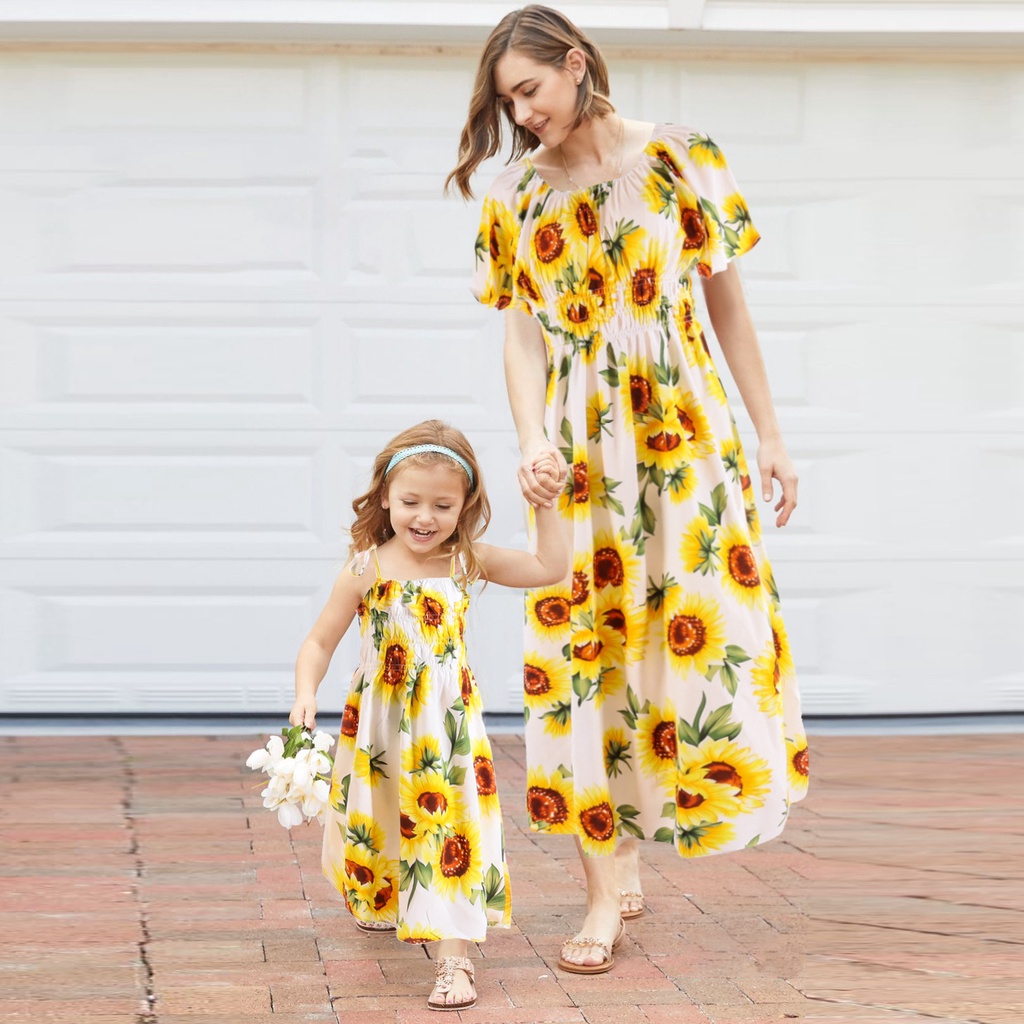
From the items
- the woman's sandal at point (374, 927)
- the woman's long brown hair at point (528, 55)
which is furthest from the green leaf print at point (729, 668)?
the woman's long brown hair at point (528, 55)

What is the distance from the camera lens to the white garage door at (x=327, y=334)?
15.6 feet

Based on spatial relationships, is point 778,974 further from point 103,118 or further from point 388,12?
point 103,118

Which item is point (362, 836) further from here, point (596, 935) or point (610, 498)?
point (610, 498)

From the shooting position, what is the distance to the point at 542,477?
2465 mm

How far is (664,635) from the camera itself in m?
2.66

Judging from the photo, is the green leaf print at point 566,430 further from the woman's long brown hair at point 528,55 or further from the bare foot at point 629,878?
the bare foot at point 629,878

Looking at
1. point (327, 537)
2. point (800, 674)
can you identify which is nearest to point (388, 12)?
point (327, 537)

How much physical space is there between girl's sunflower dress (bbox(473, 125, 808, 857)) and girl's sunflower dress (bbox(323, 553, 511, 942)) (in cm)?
19

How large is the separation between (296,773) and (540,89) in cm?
126

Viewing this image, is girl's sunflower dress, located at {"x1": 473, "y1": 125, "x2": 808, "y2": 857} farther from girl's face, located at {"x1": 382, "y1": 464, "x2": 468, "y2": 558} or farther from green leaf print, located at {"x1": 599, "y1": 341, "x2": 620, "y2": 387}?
girl's face, located at {"x1": 382, "y1": 464, "x2": 468, "y2": 558}

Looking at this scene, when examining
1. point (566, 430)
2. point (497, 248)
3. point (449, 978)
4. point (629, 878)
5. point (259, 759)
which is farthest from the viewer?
point (629, 878)

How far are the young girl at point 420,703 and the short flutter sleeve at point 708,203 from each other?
0.53 meters

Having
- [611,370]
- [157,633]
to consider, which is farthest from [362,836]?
[157,633]

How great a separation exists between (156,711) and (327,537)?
81 centimetres
